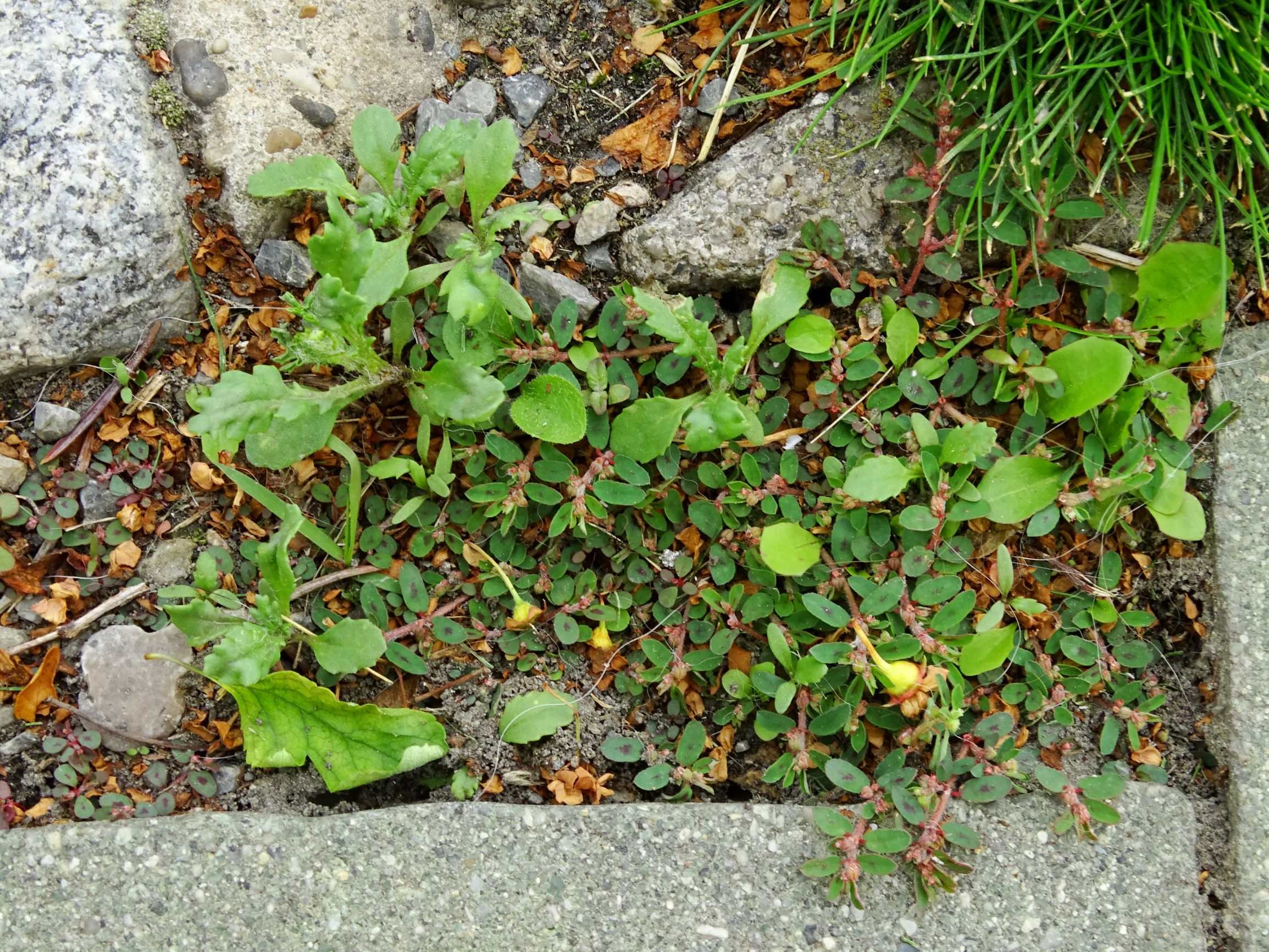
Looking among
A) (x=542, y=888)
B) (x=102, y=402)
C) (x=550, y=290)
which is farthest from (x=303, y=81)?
(x=542, y=888)

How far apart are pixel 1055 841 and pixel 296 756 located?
189 centimetres

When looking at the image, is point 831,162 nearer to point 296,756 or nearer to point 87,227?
point 87,227

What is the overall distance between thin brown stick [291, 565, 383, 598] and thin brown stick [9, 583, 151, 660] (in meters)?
0.40

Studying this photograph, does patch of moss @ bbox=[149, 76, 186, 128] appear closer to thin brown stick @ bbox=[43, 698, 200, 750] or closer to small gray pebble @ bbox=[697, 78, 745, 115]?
small gray pebble @ bbox=[697, 78, 745, 115]

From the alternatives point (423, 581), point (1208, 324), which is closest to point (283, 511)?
point (423, 581)

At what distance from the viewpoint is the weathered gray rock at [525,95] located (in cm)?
262

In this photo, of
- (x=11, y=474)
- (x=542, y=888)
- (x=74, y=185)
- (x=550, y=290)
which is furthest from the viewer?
(x=550, y=290)

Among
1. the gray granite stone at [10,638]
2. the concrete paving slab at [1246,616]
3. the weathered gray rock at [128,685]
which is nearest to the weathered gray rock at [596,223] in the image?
the weathered gray rock at [128,685]

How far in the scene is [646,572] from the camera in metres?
2.50

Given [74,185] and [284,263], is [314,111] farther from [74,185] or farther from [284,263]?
[74,185]

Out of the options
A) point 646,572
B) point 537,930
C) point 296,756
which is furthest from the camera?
point 646,572

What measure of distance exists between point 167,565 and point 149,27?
1398 millimetres

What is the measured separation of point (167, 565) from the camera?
8.12ft

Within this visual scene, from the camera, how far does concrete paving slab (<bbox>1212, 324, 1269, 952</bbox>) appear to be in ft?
7.66
